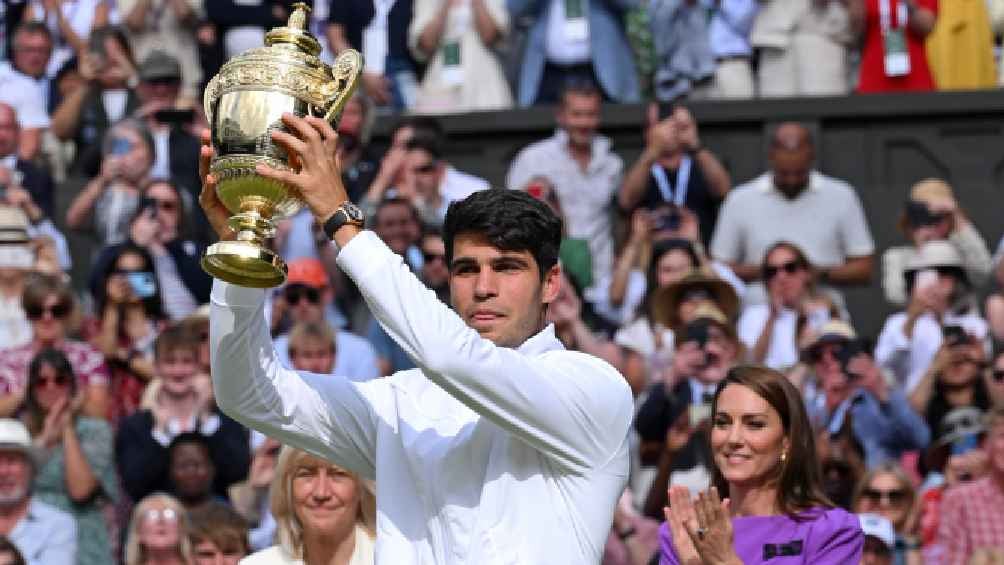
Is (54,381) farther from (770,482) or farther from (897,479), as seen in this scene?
(770,482)

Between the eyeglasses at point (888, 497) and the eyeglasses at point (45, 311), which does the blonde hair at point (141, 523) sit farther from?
the eyeglasses at point (888, 497)

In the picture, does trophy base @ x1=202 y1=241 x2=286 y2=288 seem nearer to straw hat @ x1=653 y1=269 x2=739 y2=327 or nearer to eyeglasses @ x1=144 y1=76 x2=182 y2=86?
straw hat @ x1=653 y1=269 x2=739 y2=327

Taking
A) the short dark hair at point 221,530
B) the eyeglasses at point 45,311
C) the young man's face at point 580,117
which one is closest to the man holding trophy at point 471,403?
the short dark hair at point 221,530

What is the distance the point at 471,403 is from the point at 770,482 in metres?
1.57

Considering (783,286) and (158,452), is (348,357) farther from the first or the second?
(783,286)

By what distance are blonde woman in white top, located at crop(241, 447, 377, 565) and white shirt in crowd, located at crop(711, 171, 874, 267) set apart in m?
6.00

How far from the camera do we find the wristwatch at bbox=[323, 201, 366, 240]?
5602 millimetres

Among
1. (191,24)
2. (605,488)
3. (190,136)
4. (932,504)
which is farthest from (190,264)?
(605,488)

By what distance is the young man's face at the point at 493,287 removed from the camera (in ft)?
19.3

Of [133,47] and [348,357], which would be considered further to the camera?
[133,47]

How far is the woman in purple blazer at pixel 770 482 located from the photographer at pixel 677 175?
6.85 metres

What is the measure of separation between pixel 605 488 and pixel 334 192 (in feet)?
3.06

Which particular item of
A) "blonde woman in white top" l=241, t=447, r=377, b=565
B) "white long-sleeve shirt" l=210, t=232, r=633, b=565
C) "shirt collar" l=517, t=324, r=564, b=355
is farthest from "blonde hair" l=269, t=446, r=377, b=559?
"shirt collar" l=517, t=324, r=564, b=355

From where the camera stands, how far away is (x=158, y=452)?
11.2 meters
